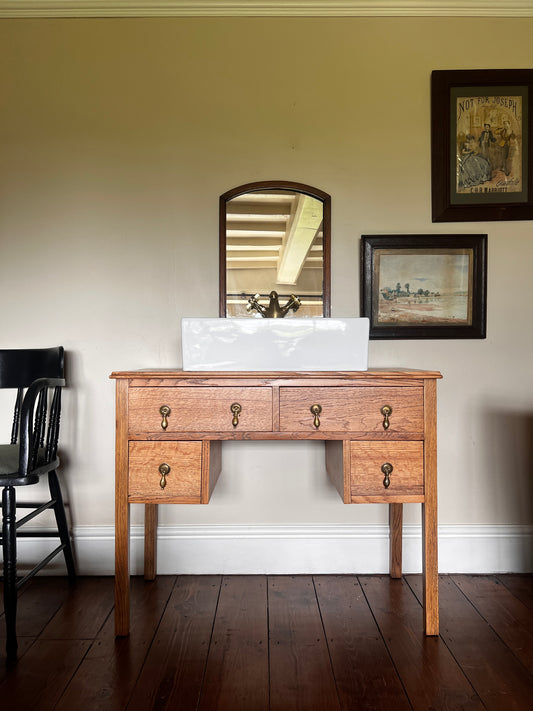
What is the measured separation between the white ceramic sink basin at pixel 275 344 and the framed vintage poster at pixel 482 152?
0.74m

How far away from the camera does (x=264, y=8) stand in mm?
1931

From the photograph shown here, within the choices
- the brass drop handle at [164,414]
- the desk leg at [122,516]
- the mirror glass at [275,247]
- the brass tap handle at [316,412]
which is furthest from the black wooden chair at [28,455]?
the brass tap handle at [316,412]

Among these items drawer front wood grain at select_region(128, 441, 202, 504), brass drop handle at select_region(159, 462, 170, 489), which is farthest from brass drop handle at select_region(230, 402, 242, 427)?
brass drop handle at select_region(159, 462, 170, 489)

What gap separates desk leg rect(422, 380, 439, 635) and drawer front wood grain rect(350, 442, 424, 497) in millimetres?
21

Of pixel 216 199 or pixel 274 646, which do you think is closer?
pixel 274 646

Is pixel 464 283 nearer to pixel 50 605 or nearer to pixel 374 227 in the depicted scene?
pixel 374 227

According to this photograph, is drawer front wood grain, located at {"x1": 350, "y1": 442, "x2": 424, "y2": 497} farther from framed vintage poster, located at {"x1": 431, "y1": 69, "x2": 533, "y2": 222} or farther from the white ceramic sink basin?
framed vintage poster, located at {"x1": 431, "y1": 69, "x2": 533, "y2": 222}

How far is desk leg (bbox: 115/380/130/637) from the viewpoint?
149 cm

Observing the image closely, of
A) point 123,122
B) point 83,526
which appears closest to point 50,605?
point 83,526

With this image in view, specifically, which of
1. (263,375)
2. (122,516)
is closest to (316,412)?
(263,375)

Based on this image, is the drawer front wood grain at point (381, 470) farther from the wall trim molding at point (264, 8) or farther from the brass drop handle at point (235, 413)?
the wall trim molding at point (264, 8)

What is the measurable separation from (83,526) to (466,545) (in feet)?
4.99

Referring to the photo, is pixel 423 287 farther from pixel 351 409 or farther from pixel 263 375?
pixel 263 375

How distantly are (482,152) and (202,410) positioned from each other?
1502mm
